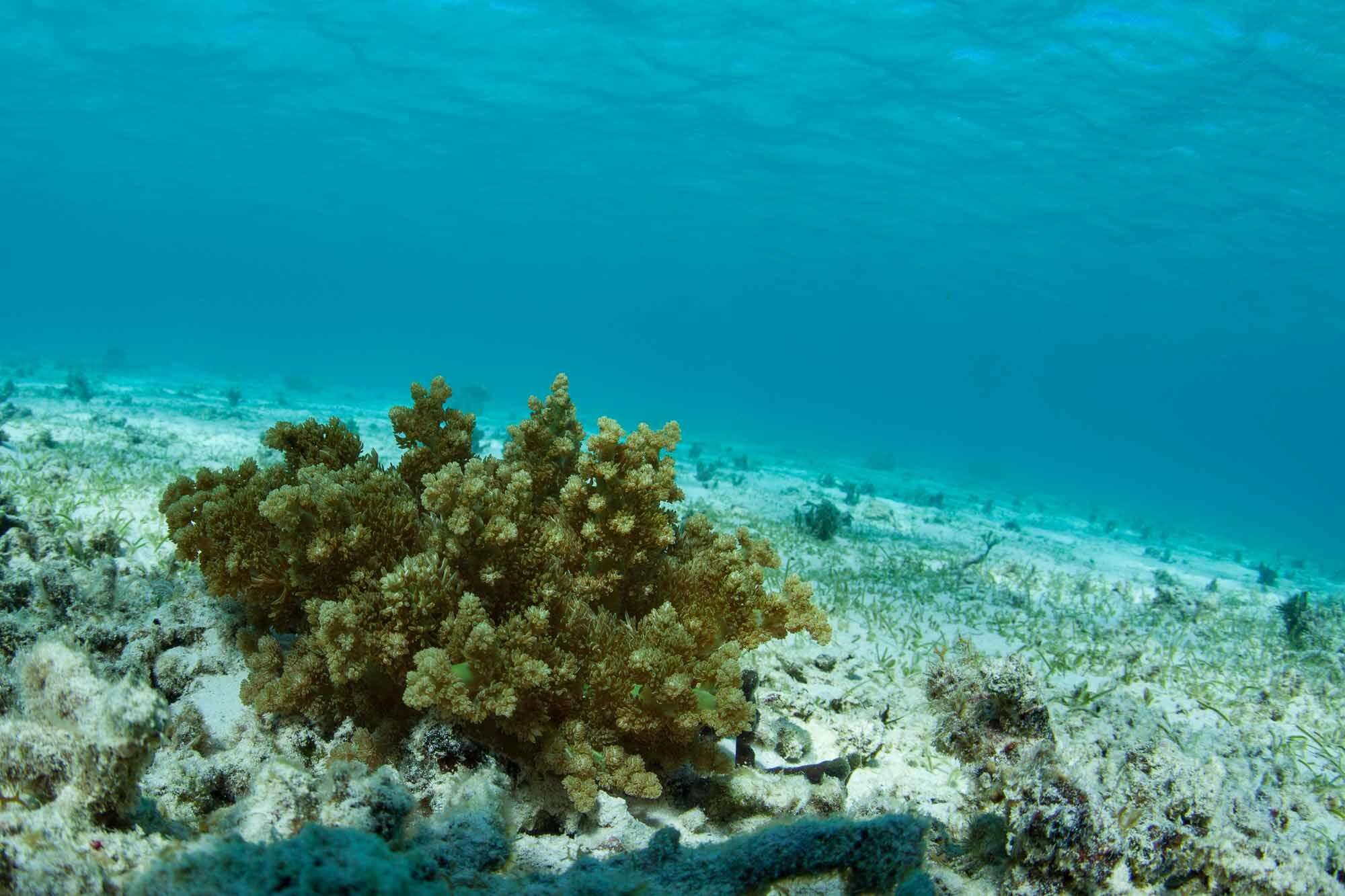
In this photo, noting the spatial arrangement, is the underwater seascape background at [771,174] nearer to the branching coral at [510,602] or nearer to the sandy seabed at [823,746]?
the sandy seabed at [823,746]

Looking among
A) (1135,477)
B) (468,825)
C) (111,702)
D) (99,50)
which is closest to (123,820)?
(111,702)

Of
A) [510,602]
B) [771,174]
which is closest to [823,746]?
[510,602]

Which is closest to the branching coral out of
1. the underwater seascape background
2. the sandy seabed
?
the sandy seabed

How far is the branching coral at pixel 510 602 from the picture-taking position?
9.87 feet

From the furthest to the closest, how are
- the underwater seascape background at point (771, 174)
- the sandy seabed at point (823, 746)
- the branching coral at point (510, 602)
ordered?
1. the underwater seascape background at point (771, 174)
2. the branching coral at point (510, 602)
3. the sandy seabed at point (823, 746)

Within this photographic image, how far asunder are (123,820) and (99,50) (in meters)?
61.4

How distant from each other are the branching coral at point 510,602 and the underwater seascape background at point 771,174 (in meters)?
33.1

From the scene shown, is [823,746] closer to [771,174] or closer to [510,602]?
[510,602]

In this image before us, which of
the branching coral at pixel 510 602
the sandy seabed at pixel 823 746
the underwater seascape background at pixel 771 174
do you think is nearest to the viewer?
the sandy seabed at pixel 823 746

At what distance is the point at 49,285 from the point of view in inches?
7643

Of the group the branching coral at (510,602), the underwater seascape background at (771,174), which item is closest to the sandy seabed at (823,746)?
the branching coral at (510,602)

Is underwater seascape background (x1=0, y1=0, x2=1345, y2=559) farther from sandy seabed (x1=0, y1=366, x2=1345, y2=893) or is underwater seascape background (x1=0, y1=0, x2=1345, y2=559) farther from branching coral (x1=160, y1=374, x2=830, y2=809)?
branching coral (x1=160, y1=374, x2=830, y2=809)

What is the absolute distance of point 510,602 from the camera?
3.42m

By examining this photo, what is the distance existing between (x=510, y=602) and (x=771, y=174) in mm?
53848
